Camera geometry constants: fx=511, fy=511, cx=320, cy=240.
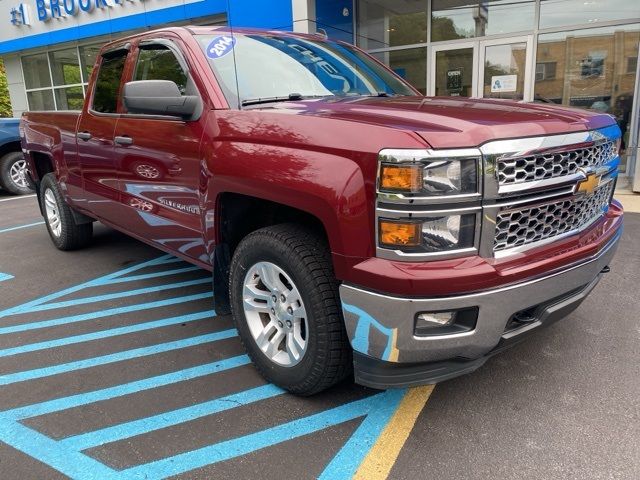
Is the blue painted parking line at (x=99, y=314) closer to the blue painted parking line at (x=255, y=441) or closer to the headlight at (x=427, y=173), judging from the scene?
the blue painted parking line at (x=255, y=441)

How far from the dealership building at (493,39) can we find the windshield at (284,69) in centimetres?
429

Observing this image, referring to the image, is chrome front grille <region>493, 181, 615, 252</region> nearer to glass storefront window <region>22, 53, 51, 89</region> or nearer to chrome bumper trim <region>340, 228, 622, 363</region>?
chrome bumper trim <region>340, 228, 622, 363</region>

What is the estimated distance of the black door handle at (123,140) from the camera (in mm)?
3571

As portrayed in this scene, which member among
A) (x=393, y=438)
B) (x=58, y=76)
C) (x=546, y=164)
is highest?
(x=58, y=76)

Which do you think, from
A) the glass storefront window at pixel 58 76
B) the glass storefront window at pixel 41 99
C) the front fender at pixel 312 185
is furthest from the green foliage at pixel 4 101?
the front fender at pixel 312 185

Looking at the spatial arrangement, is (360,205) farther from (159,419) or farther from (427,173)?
(159,419)

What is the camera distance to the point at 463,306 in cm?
202

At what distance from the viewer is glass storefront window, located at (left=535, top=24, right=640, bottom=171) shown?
28.4 feet

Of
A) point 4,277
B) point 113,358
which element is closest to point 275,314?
point 113,358

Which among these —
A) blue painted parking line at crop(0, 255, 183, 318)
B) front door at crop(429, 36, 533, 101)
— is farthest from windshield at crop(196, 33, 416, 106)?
front door at crop(429, 36, 533, 101)

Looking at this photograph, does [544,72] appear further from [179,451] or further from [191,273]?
[179,451]

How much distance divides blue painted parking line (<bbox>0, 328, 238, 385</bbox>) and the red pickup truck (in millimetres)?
508

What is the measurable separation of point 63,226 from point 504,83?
8093 millimetres

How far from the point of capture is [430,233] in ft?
6.58
